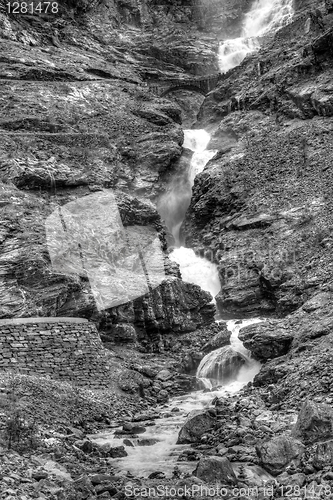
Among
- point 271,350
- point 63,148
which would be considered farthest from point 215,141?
point 271,350

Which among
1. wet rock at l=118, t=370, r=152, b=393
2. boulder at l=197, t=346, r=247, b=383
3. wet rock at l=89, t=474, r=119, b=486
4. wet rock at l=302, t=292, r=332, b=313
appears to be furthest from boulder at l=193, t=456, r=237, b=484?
wet rock at l=302, t=292, r=332, b=313

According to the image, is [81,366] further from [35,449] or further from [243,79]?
Answer: [243,79]

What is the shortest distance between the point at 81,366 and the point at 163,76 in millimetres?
35690

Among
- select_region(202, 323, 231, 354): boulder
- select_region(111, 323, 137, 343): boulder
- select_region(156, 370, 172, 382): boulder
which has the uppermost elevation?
select_region(111, 323, 137, 343): boulder

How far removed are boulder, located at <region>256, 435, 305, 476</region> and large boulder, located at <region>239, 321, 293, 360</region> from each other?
25.6 ft

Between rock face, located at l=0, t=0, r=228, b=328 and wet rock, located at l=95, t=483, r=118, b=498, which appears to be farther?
rock face, located at l=0, t=0, r=228, b=328

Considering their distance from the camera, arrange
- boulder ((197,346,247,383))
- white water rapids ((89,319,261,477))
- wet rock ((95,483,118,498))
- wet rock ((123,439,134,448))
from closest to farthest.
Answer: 1. wet rock ((95,483,118,498))
2. white water rapids ((89,319,261,477))
3. wet rock ((123,439,134,448))
4. boulder ((197,346,247,383))

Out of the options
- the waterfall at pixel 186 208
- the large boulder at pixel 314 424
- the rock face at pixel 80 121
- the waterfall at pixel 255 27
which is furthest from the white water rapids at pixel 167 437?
the waterfall at pixel 255 27

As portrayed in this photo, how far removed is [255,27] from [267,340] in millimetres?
40905

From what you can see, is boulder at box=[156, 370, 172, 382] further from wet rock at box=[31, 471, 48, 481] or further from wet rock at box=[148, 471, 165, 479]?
wet rock at box=[31, 471, 48, 481]

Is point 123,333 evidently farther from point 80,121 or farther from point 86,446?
point 80,121

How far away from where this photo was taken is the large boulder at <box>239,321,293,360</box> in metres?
18.7

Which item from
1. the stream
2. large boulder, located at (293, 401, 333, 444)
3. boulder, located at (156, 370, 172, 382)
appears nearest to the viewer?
large boulder, located at (293, 401, 333, 444)

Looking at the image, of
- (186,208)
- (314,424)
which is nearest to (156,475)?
(314,424)
